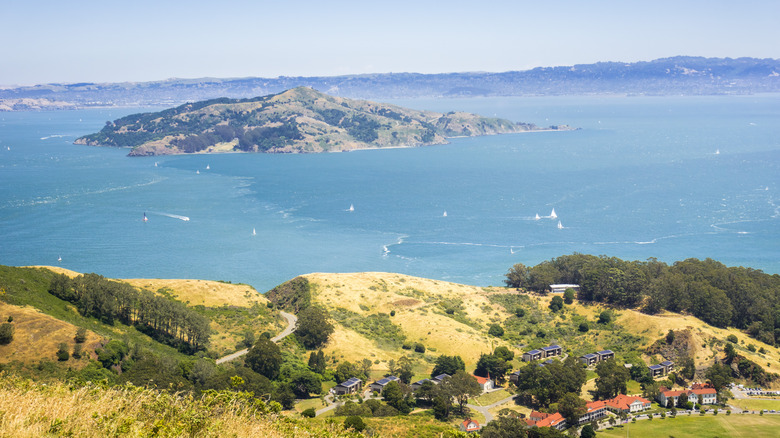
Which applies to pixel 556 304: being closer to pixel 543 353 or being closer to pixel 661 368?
pixel 543 353

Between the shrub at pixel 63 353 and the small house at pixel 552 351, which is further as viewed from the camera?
the small house at pixel 552 351

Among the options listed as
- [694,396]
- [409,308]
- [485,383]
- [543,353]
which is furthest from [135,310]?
[694,396]


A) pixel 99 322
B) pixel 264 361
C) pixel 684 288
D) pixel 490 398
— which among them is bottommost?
pixel 490 398

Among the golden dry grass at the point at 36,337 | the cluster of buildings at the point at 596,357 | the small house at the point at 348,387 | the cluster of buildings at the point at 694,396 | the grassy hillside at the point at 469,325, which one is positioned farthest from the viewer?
the grassy hillside at the point at 469,325

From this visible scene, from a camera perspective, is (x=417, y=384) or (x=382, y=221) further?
(x=382, y=221)

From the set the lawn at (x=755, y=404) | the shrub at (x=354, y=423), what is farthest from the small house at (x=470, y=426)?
the lawn at (x=755, y=404)

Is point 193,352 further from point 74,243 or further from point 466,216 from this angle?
point 466,216

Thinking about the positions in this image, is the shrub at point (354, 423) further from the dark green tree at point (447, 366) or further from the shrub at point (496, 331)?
the shrub at point (496, 331)

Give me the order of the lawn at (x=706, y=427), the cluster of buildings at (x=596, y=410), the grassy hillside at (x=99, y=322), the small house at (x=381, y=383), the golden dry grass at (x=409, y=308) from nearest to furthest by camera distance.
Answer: the grassy hillside at (x=99, y=322), the lawn at (x=706, y=427), the cluster of buildings at (x=596, y=410), the small house at (x=381, y=383), the golden dry grass at (x=409, y=308)
